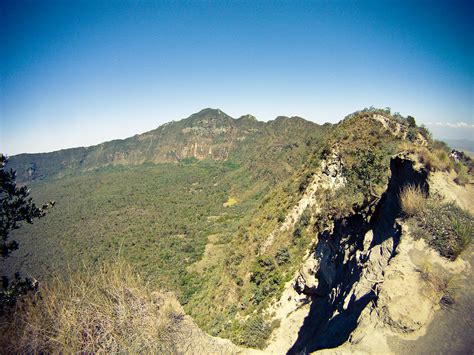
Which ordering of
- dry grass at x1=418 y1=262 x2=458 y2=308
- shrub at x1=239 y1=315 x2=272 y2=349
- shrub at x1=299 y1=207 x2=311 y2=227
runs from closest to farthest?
dry grass at x1=418 y1=262 x2=458 y2=308
shrub at x1=239 y1=315 x2=272 y2=349
shrub at x1=299 y1=207 x2=311 y2=227

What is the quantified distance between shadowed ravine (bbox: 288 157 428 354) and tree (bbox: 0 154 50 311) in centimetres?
1124

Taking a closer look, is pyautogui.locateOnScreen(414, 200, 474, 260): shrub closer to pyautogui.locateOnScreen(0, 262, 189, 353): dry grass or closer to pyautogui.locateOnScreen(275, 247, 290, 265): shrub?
pyautogui.locateOnScreen(0, 262, 189, 353): dry grass

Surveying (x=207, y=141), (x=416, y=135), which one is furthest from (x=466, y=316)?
(x=207, y=141)

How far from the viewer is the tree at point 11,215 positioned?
387 inches

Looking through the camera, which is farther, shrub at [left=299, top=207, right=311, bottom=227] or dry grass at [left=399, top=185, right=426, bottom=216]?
shrub at [left=299, top=207, right=311, bottom=227]

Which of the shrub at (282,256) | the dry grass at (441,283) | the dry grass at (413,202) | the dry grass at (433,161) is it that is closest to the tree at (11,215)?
the dry grass at (441,283)

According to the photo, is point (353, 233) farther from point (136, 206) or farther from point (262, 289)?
point (136, 206)

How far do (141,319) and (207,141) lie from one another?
176432 mm

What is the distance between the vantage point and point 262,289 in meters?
17.9

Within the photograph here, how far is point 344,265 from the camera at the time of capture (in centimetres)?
1101

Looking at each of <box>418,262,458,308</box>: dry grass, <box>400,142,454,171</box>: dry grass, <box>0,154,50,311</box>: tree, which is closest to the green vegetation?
<box>418,262,458,308</box>: dry grass

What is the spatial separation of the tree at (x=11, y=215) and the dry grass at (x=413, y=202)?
13944mm

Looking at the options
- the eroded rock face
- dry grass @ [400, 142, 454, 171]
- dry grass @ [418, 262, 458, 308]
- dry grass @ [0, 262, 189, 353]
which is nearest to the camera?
dry grass @ [418, 262, 458, 308]

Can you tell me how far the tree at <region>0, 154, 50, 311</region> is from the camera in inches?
387
